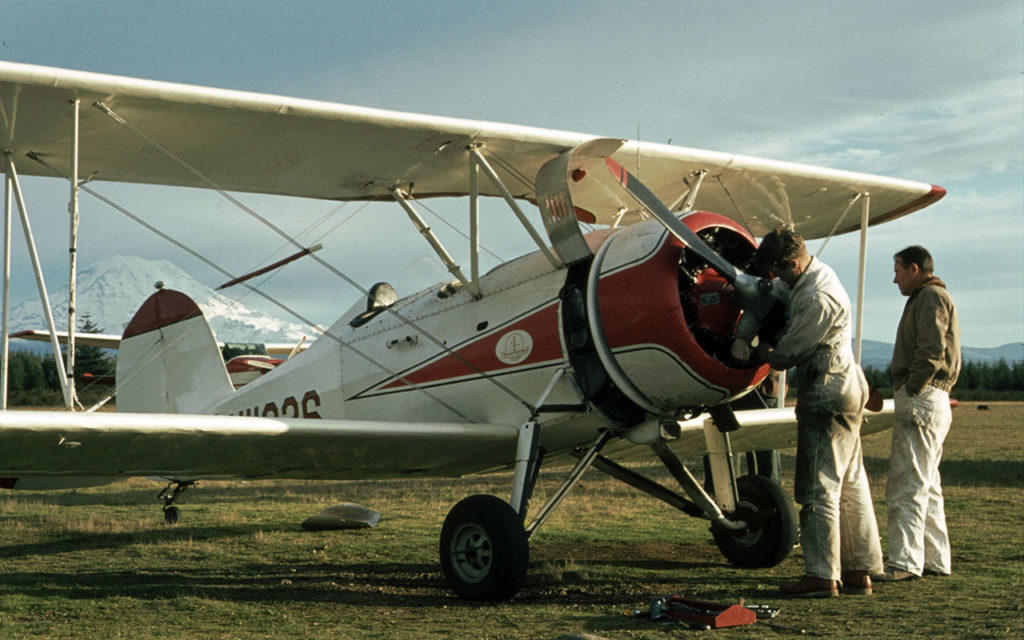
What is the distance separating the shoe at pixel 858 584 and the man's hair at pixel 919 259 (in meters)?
2.09

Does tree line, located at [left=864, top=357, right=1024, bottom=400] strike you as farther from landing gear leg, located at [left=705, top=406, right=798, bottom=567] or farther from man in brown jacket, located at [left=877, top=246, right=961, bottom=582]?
man in brown jacket, located at [left=877, top=246, right=961, bottom=582]

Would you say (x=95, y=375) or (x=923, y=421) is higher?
(x=95, y=375)

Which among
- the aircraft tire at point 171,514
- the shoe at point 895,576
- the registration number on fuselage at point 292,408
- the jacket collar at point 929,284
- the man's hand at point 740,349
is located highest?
the jacket collar at point 929,284

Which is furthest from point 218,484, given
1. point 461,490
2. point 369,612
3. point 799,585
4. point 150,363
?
point 799,585

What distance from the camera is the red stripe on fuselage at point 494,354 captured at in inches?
234

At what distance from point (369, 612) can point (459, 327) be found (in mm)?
2266

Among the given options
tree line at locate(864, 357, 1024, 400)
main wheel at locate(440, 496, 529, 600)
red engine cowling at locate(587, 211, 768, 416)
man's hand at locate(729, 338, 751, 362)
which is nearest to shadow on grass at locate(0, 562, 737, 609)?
main wheel at locate(440, 496, 529, 600)

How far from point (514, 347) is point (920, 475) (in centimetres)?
270

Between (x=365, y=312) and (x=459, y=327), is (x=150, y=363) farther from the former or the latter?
(x=459, y=327)

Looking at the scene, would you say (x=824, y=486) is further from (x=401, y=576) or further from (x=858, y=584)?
(x=401, y=576)

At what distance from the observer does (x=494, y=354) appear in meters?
6.30

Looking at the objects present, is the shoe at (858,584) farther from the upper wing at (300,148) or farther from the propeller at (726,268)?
the upper wing at (300,148)

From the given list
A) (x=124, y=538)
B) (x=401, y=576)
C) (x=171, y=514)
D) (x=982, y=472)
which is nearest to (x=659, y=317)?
(x=401, y=576)

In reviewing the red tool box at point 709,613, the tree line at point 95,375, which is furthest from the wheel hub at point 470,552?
the tree line at point 95,375
